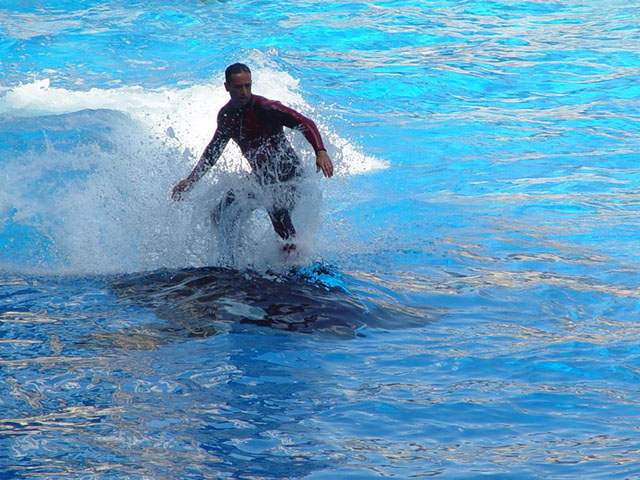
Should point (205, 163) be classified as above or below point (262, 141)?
below

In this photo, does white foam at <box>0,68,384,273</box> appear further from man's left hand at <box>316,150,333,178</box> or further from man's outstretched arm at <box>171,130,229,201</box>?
man's left hand at <box>316,150,333,178</box>

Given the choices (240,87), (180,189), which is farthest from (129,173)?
(240,87)

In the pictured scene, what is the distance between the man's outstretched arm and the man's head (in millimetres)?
385

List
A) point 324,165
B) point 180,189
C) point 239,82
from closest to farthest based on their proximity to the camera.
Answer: point 324,165 < point 239,82 < point 180,189

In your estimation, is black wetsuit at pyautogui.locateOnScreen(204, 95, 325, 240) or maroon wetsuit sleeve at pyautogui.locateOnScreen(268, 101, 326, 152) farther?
black wetsuit at pyautogui.locateOnScreen(204, 95, 325, 240)

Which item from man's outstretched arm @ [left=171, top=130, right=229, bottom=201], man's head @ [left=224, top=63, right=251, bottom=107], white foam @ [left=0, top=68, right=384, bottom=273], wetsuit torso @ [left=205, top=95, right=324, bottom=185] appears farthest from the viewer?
white foam @ [left=0, top=68, right=384, bottom=273]

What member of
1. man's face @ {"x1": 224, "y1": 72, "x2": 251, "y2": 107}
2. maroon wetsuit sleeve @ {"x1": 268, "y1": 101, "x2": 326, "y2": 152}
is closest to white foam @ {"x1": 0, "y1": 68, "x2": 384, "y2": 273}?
maroon wetsuit sleeve @ {"x1": 268, "y1": 101, "x2": 326, "y2": 152}

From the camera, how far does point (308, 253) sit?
20.8 feet

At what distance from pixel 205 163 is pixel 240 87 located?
716mm

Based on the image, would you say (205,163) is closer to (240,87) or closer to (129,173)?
(240,87)

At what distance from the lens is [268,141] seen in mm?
6070

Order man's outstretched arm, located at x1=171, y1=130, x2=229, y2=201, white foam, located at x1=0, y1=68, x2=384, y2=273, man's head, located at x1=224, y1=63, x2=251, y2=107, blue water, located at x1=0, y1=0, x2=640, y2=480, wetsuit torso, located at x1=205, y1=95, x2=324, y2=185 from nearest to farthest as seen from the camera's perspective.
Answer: blue water, located at x1=0, y1=0, x2=640, y2=480, man's head, located at x1=224, y1=63, x2=251, y2=107, wetsuit torso, located at x1=205, y1=95, x2=324, y2=185, man's outstretched arm, located at x1=171, y1=130, x2=229, y2=201, white foam, located at x1=0, y1=68, x2=384, y2=273

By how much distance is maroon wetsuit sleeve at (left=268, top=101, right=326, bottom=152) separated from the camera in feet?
19.1

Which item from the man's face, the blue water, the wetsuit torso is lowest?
the blue water
